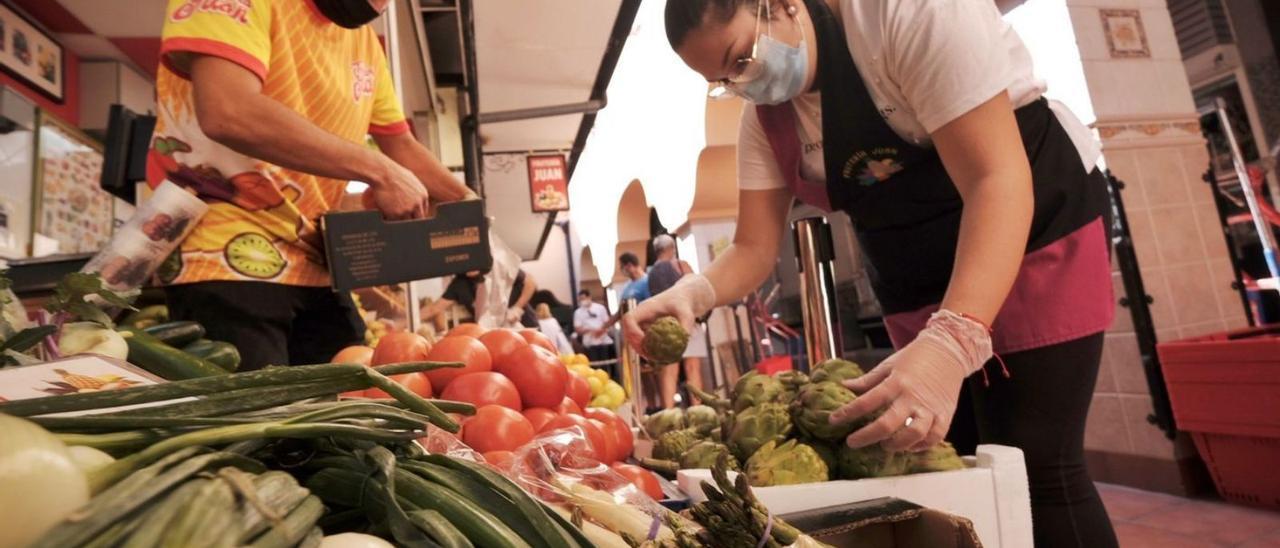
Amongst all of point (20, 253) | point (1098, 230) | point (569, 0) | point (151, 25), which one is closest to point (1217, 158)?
point (1098, 230)

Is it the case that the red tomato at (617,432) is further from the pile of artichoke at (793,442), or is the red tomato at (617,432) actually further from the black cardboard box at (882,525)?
the black cardboard box at (882,525)

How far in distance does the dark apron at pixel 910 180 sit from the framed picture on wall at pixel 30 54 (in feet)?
15.0

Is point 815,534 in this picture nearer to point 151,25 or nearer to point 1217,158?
point 1217,158

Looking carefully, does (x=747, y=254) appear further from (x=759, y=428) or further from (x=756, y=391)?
(x=759, y=428)

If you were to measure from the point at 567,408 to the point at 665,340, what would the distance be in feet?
0.90

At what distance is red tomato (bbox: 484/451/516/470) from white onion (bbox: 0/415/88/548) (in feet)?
1.70

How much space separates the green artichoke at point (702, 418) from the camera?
1.44 metres

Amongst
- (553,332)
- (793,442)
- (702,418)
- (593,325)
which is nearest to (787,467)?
(793,442)

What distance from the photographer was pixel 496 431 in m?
1.15

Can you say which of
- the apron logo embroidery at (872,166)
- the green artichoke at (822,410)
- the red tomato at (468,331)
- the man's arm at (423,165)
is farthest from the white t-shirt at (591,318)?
the green artichoke at (822,410)

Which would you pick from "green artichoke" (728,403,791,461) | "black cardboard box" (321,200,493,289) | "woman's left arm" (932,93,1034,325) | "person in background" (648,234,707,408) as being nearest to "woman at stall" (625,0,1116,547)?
"woman's left arm" (932,93,1034,325)

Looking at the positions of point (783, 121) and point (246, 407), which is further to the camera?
point (783, 121)

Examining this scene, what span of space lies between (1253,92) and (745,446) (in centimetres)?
841

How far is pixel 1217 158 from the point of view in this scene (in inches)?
149
